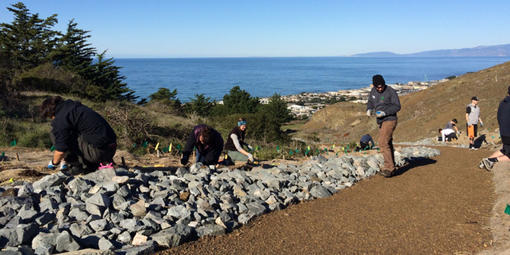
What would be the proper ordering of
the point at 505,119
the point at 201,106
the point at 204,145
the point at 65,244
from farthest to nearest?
the point at 201,106, the point at 204,145, the point at 505,119, the point at 65,244

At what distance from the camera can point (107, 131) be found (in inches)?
228

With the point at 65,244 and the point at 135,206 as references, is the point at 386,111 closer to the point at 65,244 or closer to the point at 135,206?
the point at 135,206

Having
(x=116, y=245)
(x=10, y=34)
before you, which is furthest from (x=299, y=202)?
(x=10, y=34)

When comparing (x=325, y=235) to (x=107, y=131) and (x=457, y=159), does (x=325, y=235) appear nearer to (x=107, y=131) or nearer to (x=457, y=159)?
(x=107, y=131)

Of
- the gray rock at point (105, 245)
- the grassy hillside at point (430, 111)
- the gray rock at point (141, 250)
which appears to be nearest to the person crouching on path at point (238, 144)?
the gray rock at point (141, 250)

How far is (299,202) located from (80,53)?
116 ft

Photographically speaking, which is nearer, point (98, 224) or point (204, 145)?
point (98, 224)

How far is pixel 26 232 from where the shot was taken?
3.74 metres

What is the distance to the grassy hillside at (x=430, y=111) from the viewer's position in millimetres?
25859

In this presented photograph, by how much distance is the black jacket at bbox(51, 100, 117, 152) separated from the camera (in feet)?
17.5

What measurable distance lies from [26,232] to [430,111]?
32081 millimetres

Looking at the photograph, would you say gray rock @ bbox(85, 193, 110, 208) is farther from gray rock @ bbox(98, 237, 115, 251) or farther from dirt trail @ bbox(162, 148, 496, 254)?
dirt trail @ bbox(162, 148, 496, 254)

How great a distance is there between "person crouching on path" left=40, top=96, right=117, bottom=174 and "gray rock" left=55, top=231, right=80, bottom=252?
6.79ft

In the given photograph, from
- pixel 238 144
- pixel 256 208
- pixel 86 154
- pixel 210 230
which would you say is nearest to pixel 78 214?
pixel 210 230
